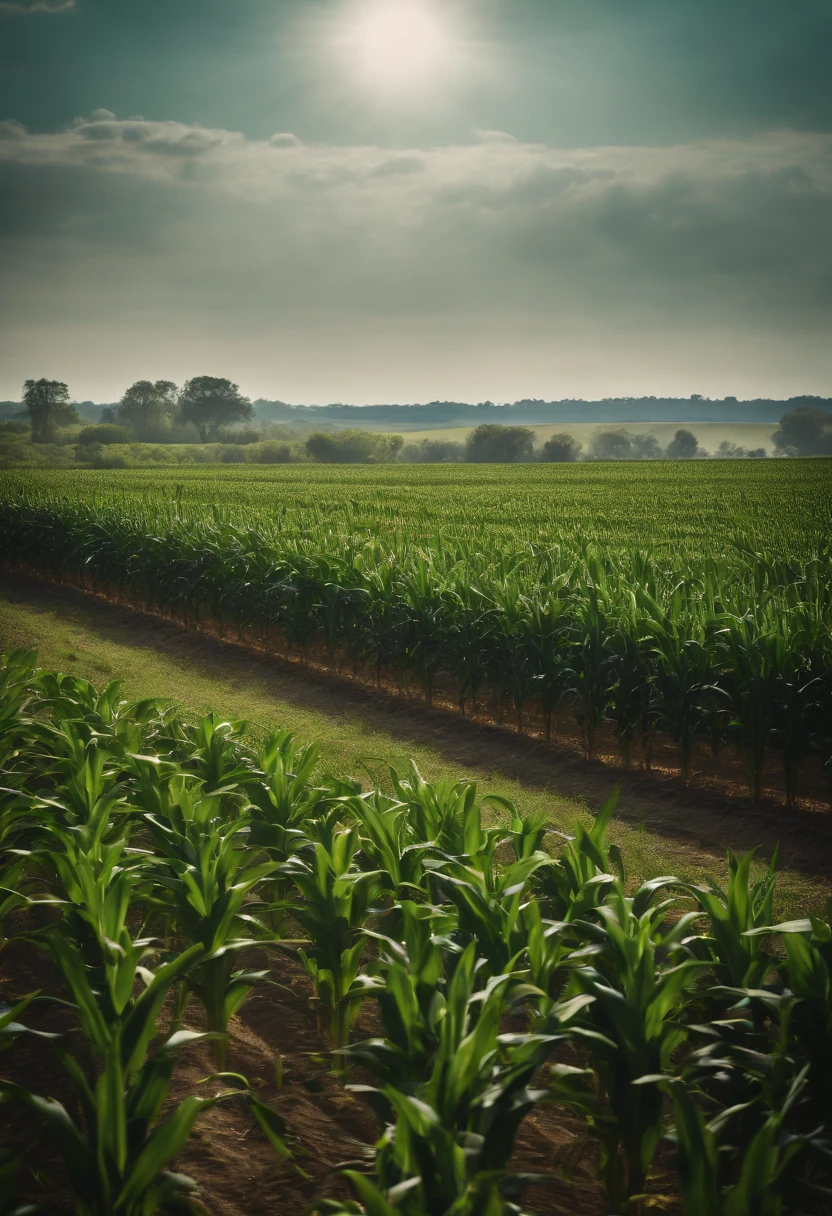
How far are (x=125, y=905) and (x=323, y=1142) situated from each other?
1069 mm

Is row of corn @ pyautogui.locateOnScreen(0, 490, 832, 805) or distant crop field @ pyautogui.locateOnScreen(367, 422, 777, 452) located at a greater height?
distant crop field @ pyautogui.locateOnScreen(367, 422, 777, 452)

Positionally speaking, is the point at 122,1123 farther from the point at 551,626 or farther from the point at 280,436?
the point at 280,436

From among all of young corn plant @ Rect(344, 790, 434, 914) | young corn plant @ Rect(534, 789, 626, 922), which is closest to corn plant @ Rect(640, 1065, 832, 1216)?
young corn plant @ Rect(534, 789, 626, 922)

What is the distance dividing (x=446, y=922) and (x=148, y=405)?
459 ft

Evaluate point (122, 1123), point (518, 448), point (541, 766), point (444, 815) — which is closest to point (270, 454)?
point (518, 448)

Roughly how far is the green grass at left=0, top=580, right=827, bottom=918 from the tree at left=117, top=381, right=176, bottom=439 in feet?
403

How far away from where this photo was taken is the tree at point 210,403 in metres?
134

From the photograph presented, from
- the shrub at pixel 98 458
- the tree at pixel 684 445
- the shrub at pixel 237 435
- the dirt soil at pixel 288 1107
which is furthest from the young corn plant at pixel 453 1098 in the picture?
the tree at pixel 684 445

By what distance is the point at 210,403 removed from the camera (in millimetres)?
134625

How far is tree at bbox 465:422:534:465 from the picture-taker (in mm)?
99688

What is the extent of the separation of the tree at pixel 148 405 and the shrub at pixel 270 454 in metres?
44.1

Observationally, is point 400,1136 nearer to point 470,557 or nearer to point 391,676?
point 391,676

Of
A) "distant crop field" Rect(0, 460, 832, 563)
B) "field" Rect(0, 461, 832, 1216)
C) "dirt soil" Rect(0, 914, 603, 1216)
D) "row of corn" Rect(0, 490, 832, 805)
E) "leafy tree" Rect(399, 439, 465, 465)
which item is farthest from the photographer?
Answer: "leafy tree" Rect(399, 439, 465, 465)

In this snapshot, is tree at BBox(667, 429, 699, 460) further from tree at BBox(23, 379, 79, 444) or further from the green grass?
the green grass
